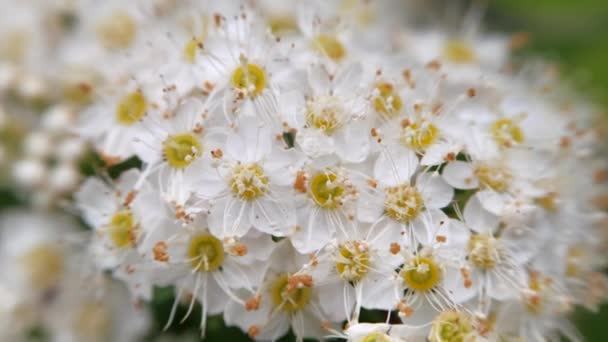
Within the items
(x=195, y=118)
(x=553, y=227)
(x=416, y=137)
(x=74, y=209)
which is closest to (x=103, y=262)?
(x=74, y=209)

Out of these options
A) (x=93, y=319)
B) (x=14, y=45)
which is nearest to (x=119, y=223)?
(x=93, y=319)

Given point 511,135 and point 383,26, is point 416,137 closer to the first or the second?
point 511,135

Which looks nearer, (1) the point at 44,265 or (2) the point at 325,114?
(2) the point at 325,114

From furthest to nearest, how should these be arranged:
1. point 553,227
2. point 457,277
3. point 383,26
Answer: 1. point 383,26
2. point 553,227
3. point 457,277

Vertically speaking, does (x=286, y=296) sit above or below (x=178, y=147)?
below

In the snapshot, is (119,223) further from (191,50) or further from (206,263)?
(191,50)

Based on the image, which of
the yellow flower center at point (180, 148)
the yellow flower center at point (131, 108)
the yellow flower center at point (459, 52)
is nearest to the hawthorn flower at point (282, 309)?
the yellow flower center at point (180, 148)
